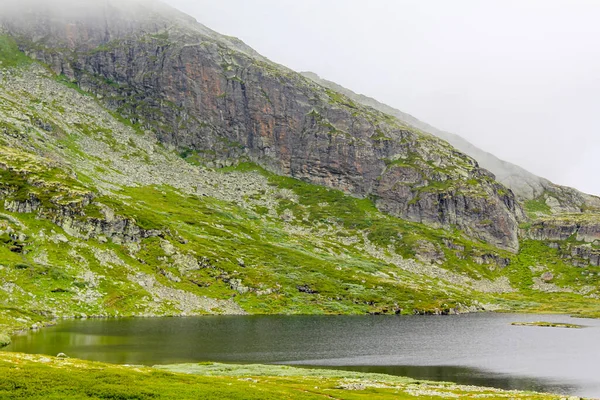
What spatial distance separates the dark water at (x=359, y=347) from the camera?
80000mm

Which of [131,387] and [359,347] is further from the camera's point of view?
[359,347]

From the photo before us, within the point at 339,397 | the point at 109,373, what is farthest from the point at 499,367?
the point at 109,373

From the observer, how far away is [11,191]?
168m

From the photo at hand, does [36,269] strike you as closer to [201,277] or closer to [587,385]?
[201,277]

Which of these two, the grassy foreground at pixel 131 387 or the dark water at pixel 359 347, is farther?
the dark water at pixel 359 347

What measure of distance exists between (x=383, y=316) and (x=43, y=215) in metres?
140

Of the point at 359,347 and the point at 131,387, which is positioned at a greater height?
the point at 131,387

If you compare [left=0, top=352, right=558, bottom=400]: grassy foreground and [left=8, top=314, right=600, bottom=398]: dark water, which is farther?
[left=8, top=314, right=600, bottom=398]: dark water

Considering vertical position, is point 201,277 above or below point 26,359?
below

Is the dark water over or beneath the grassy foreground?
beneath

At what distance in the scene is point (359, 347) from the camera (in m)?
112

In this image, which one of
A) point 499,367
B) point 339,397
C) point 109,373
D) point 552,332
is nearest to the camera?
point 109,373

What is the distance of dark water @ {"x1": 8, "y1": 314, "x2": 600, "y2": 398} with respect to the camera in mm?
80000

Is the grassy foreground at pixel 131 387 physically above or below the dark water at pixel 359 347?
above
